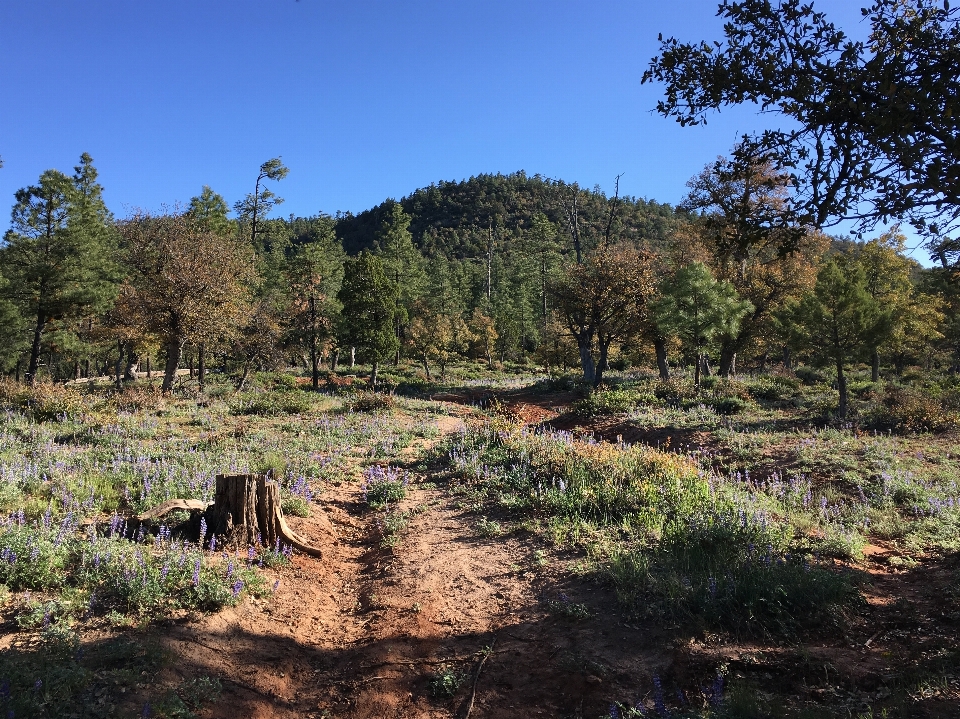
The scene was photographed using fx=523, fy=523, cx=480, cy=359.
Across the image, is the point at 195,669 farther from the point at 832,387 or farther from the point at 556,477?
the point at 832,387

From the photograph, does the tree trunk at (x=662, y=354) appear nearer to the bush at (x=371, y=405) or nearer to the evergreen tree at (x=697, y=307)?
the evergreen tree at (x=697, y=307)

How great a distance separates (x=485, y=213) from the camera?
5581 inches

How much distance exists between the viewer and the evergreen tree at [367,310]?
2736 cm

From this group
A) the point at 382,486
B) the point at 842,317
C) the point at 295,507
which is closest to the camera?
the point at 295,507

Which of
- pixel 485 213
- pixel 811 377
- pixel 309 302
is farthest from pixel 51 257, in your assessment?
pixel 485 213

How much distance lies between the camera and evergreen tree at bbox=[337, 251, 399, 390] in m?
27.4

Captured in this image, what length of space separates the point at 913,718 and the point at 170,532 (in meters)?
6.64

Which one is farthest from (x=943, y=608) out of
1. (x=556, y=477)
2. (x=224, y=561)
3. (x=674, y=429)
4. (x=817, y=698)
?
(x=674, y=429)

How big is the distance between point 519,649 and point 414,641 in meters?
0.92

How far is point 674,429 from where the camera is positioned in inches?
590

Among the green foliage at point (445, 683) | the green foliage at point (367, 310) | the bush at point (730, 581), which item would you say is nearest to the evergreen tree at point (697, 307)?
the green foliage at point (367, 310)

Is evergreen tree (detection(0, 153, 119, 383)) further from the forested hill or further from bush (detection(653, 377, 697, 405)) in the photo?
the forested hill

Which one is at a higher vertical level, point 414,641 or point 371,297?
point 371,297

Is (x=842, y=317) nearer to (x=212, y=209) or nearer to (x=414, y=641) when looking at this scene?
(x=414, y=641)
